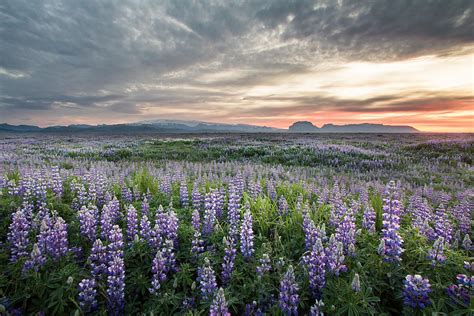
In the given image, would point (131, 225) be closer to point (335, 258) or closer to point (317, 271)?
point (317, 271)

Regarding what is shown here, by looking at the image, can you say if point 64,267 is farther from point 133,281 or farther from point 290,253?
point 290,253

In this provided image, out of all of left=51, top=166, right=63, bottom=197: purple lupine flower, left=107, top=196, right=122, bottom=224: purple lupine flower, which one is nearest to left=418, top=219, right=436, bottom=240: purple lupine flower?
left=107, top=196, right=122, bottom=224: purple lupine flower

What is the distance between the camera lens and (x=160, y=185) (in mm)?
6836

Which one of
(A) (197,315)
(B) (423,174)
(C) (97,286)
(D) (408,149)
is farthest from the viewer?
(D) (408,149)

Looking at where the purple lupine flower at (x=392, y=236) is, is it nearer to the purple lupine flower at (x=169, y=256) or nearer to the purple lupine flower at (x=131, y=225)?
the purple lupine flower at (x=169, y=256)


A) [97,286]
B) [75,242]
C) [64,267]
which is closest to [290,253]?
[97,286]

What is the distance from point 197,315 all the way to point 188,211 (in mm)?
2839

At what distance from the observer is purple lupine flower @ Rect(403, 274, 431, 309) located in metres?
2.61

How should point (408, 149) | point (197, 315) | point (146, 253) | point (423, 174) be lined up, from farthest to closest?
point (408, 149) < point (423, 174) < point (146, 253) < point (197, 315)

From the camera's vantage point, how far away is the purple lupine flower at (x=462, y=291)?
2.62m

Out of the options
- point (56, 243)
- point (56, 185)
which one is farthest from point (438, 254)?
point (56, 185)

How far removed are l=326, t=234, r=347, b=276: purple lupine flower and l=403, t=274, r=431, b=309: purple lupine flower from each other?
64 centimetres

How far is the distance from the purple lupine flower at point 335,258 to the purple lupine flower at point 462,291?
3.40 feet

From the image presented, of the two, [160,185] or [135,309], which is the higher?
[160,185]
